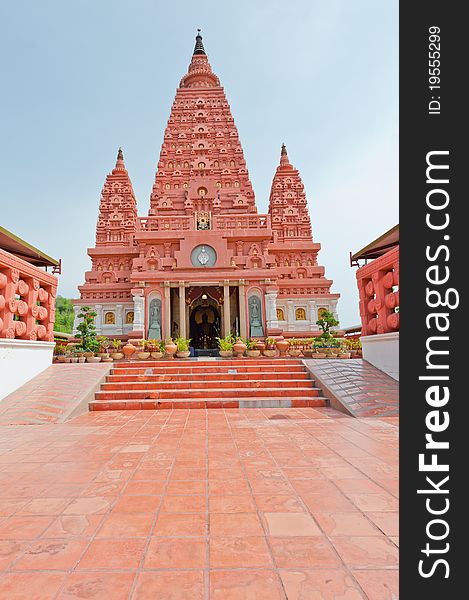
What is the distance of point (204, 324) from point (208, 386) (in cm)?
1674

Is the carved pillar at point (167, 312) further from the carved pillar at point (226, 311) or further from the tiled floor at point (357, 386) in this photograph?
the tiled floor at point (357, 386)

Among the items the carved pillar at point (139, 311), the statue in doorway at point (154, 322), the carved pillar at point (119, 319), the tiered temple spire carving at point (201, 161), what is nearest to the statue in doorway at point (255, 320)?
the statue in doorway at point (154, 322)

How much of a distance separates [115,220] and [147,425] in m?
24.1

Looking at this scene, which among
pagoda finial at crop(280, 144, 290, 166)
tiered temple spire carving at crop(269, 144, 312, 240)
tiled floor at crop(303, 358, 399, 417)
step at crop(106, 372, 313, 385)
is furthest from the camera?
pagoda finial at crop(280, 144, 290, 166)

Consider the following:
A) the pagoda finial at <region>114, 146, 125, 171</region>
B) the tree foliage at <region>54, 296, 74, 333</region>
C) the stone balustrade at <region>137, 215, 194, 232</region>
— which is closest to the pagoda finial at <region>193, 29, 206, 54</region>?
the pagoda finial at <region>114, 146, 125, 171</region>

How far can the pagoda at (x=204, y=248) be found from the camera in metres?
18.3

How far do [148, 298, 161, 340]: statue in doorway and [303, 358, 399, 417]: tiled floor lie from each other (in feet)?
32.9

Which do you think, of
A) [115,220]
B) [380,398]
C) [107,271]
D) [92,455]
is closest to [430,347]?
[92,455]

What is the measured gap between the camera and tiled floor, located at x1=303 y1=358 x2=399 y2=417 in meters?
6.47

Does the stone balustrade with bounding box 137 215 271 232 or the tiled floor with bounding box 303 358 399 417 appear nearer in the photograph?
the tiled floor with bounding box 303 358 399 417

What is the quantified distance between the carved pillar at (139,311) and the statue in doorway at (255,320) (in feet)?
18.1

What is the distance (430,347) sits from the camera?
1.46 m

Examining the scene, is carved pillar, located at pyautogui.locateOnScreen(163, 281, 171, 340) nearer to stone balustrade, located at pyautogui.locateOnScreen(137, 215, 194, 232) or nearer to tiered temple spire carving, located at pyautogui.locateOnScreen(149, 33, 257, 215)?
stone balustrade, located at pyautogui.locateOnScreen(137, 215, 194, 232)

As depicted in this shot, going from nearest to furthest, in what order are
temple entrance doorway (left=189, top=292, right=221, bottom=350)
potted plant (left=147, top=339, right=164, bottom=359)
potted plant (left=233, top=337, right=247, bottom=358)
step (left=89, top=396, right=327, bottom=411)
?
step (left=89, top=396, right=327, bottom=411)
potted plant (left=147, top=339, right=164, bottom=359)
potted plant (left=233, top=337, right=247, bottom=358)
temple entrance doorway (left=189, top=292, right=221, bottom=350)
